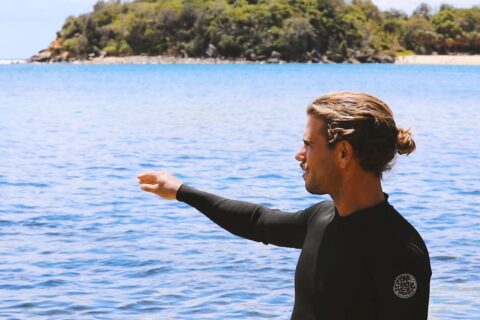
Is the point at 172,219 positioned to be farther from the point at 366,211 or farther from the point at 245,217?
the point at 366,211

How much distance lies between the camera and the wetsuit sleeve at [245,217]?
3.44 metres

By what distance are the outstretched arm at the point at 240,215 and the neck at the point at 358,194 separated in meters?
0.36

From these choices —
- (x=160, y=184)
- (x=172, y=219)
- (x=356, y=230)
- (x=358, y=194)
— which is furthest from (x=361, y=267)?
(x=172, y=219)

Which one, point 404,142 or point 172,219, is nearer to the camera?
point 404,142

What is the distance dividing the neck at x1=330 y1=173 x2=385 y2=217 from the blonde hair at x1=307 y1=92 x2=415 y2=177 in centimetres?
4

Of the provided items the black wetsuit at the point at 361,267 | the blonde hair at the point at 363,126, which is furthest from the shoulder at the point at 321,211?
the blonde hair at the point at 363,126

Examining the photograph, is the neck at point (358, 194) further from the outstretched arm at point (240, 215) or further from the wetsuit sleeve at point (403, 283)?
the outstretched arm at point (240, 215)

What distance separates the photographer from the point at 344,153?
9.96 ft

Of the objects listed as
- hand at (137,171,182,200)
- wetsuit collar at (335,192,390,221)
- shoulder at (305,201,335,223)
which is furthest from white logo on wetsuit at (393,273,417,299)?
hand at (137,171,182,200)

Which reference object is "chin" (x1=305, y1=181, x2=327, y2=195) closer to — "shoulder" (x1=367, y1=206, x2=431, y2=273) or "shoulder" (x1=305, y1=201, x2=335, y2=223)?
"shoulder" (x1=305, y1=201, x2=335, y2=223)

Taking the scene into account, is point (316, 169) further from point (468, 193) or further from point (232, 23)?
point (232, 23)

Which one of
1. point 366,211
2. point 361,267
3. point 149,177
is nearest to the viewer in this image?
point 361,267

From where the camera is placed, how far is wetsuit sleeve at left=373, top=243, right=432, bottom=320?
9.18 feet

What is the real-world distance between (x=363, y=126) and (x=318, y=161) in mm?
197
